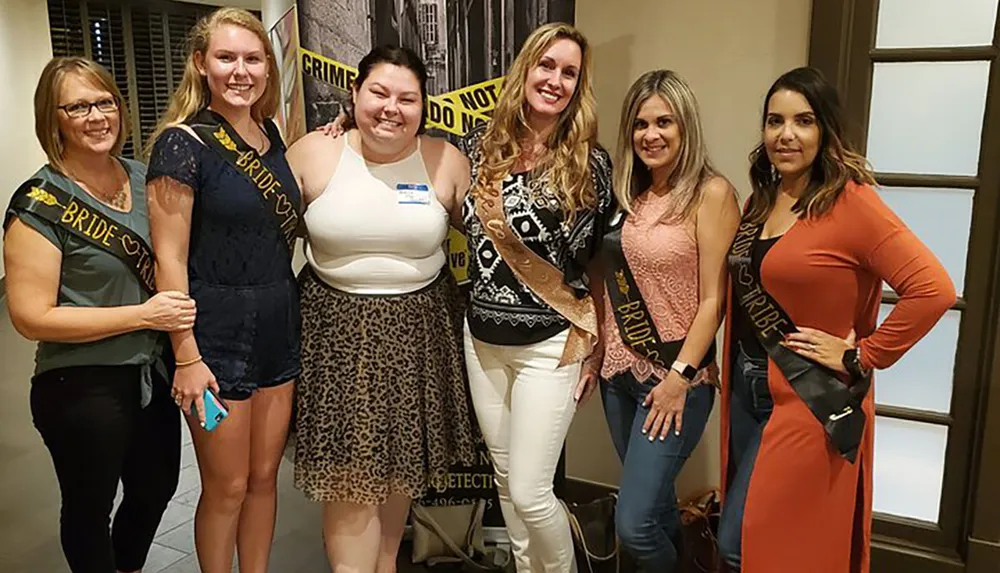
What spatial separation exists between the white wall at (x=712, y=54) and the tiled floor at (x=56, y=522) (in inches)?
54.4

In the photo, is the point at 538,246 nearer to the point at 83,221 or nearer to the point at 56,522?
the point at 83,221

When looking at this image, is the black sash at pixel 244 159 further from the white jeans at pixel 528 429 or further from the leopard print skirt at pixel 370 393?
the white jeans at pixel 528 429

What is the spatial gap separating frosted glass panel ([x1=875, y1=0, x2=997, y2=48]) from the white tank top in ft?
4.57

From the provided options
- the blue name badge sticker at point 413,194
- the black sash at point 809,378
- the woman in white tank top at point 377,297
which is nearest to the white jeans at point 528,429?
the woman in white tank top at point 377,297

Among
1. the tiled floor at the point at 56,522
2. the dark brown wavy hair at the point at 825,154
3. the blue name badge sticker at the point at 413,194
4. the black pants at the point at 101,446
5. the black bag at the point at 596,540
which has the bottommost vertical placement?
the tiled floor at the point at 56,522

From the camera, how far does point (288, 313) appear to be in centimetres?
198

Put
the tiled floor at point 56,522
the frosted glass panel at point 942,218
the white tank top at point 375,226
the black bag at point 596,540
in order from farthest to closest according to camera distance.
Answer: the tiled floor at point 56,522 → the black bag at point 596,540 → the frosted glass panel at point 942,218 → the white tank top at point 375,226

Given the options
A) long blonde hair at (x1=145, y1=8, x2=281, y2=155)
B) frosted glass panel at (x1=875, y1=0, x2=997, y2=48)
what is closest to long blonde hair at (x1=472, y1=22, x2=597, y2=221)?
long blonde hair at (x1=145, y1=8, x2=281, y2=155)

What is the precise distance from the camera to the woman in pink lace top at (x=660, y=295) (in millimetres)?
1902

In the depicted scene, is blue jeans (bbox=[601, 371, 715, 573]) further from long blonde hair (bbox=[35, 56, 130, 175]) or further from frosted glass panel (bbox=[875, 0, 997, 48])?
long blonde hair (bbox=[35, 56, 130, 175])

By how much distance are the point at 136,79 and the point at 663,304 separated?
769 cm

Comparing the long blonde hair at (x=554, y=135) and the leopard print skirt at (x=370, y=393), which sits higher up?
the long blonde hair at (x=554, y=135)

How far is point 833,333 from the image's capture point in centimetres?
176

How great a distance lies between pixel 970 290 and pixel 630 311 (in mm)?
1080
